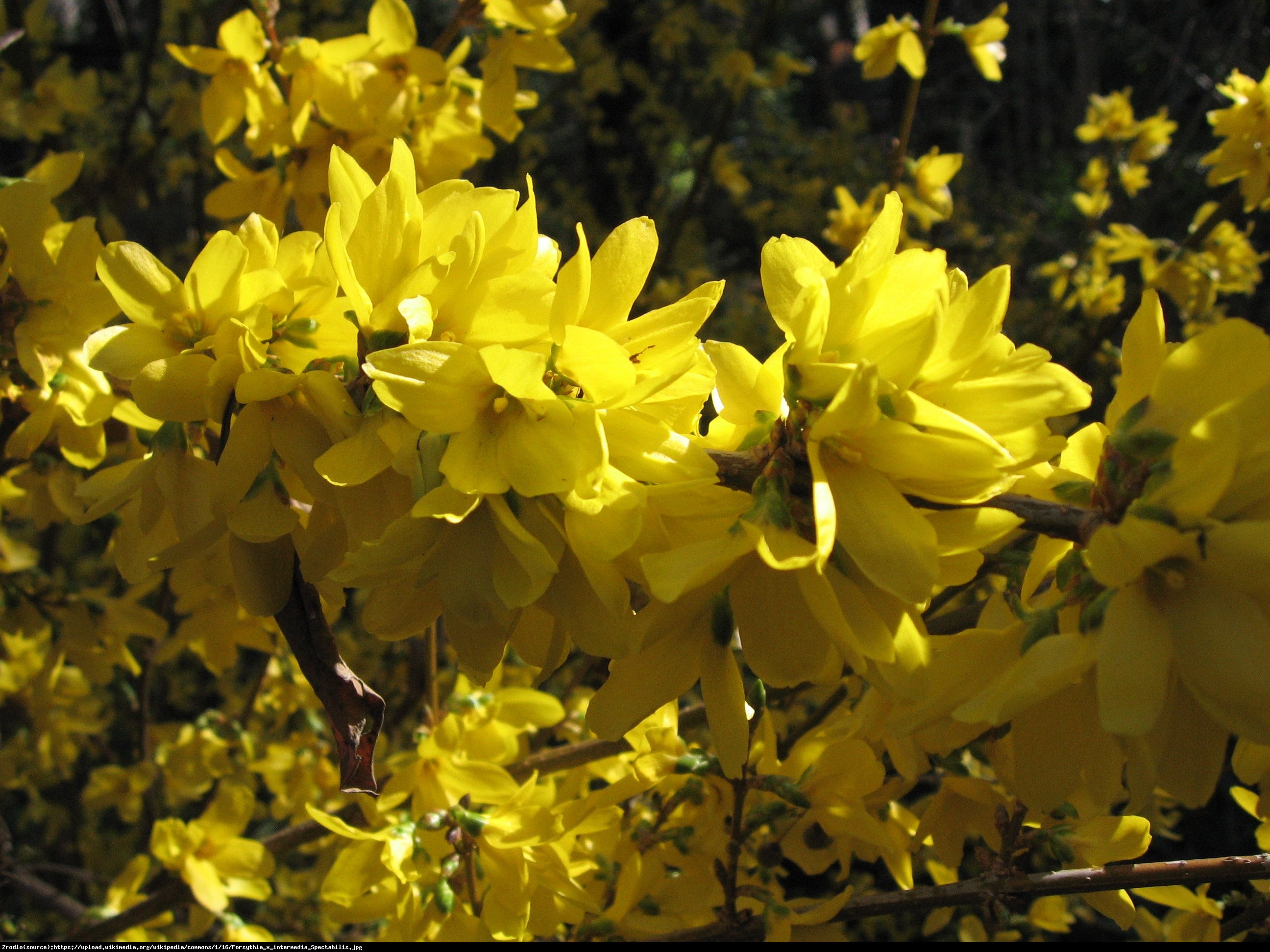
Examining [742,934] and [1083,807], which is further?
[742,934]

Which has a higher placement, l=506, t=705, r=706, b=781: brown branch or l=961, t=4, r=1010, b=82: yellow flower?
l=961, t=4, r=1010, b=82: yellow flower

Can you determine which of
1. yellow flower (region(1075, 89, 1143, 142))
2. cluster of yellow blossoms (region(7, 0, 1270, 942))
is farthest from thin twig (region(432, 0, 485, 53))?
yellow flower (region(1075, 89, 1143, 142))

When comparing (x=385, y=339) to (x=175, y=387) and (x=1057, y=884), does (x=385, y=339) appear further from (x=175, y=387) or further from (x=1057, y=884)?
(x=1057, y=884)

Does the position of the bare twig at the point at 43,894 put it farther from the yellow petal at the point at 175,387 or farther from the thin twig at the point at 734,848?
the yellow petal at the point at 175,387

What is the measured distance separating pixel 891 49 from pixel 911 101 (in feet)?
0.77

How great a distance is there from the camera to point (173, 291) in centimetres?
86

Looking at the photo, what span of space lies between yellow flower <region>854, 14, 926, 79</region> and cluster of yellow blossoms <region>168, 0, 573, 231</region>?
1.02 m

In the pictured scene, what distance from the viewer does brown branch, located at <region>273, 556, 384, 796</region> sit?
892 millimetres

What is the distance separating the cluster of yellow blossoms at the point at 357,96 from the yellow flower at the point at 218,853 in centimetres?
123

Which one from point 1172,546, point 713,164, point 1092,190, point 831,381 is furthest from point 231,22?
point 1092,190

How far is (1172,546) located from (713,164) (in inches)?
125

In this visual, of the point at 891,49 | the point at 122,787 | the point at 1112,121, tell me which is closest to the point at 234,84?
the point at 891,49

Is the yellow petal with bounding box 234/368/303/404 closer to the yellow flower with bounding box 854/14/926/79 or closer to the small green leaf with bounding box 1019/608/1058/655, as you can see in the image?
the small green leaf with bounding box 1019/608/1058/655

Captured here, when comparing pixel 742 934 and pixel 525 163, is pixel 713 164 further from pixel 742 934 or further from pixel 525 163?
pixel 742 934
